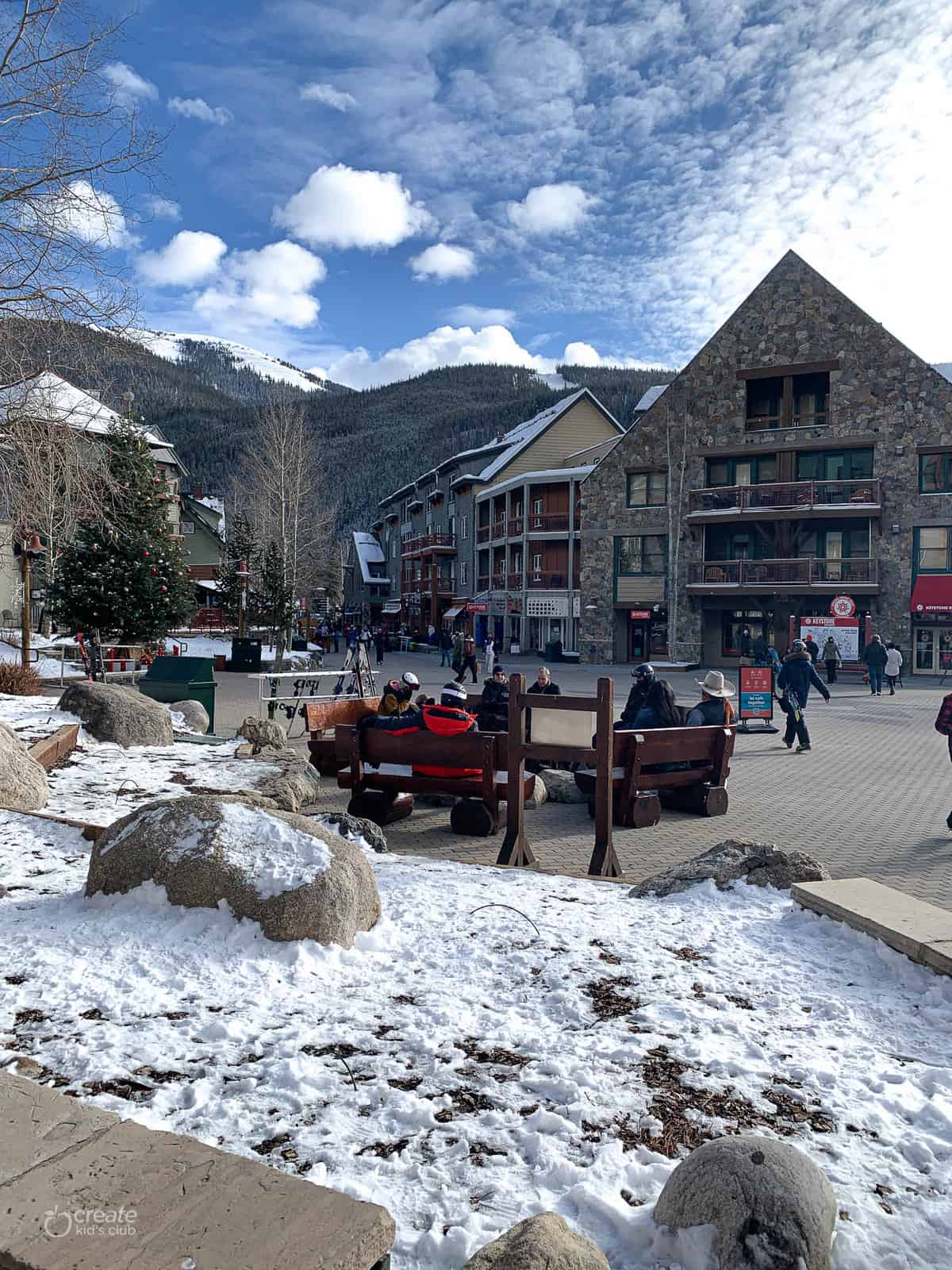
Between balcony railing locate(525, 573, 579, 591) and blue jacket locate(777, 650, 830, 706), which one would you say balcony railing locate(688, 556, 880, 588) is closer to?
balcony railing locate(525, 573, 579, 591)

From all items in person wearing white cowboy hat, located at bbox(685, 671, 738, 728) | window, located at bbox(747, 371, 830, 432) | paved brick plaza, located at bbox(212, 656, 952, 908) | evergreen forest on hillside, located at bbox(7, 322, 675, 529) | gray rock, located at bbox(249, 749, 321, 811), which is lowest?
paved brick plaza, located at bbox(212, 656, 952, 908)

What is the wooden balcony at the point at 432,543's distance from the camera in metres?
62.2

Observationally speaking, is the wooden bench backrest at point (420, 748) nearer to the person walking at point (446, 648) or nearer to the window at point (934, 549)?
the person walking at point (446, 648)

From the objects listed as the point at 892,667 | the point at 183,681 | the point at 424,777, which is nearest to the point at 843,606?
the point at 892,667

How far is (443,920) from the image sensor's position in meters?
5.09

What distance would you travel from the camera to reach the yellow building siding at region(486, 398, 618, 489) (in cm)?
5319

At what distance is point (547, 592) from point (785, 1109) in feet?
144

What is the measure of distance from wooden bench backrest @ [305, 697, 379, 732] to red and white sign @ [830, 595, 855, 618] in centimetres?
2824

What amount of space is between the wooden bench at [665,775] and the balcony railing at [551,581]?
36.4 metres

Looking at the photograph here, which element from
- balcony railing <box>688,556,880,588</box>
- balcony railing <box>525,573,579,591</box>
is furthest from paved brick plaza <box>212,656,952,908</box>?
balcony railing <box>525,573,579,591</box>

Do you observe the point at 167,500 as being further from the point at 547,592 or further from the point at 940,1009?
the point at 940,1009

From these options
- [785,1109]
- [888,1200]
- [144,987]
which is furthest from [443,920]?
[888,1200]

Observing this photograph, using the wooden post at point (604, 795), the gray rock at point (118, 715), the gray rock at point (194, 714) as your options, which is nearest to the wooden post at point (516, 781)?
the wooden post at point (604, 795)

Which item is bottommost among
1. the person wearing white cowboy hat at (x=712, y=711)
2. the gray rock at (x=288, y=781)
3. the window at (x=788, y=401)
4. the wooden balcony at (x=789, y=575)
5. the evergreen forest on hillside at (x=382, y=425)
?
the gray rock at (x=288, y=781)
